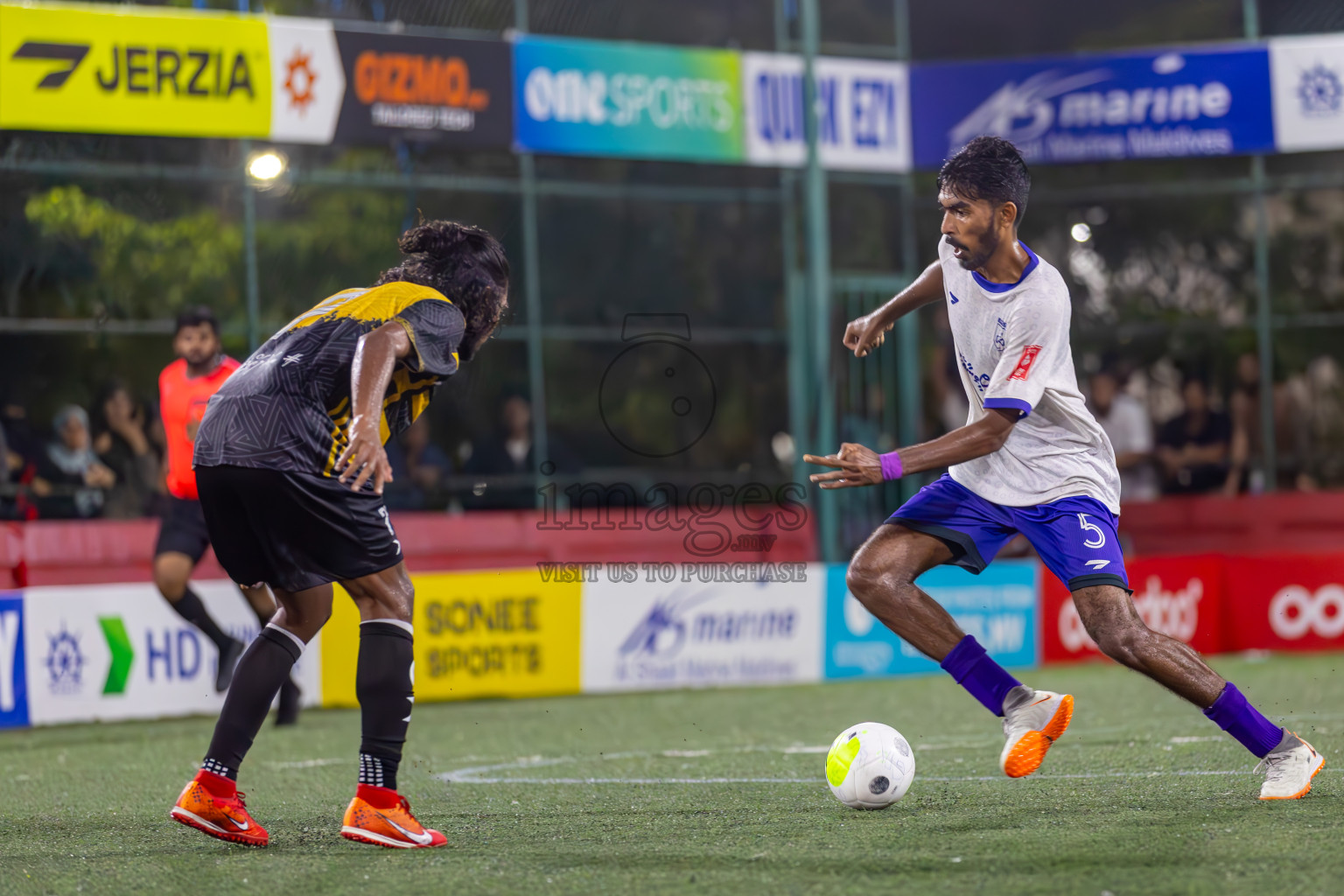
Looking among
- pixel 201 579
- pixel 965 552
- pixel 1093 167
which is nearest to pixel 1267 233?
pixel 1093 167

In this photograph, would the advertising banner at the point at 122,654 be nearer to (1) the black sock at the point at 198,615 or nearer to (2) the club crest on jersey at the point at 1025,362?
(1) the black sock at the point at 198,615

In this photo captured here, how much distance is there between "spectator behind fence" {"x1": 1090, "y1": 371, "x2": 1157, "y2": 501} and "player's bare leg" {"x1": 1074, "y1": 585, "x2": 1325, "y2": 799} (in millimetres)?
10448

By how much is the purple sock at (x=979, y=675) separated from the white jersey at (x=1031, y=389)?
54 centimetres

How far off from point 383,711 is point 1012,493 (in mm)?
2250

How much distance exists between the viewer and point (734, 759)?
7.60 metres

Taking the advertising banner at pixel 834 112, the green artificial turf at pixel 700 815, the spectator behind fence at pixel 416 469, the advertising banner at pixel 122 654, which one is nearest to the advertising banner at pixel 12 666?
the advertising banner at pixel 122 654

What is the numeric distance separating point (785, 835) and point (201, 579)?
770 centimetres

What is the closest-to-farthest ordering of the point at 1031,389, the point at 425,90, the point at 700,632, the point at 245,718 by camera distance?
the point at 245,718, the point at 1031,389, the point at 700,632, the point at 425,90

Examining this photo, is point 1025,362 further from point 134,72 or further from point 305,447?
point 134,72

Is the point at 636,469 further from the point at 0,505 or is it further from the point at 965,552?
the point at 965,552

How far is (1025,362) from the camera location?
5578 mm

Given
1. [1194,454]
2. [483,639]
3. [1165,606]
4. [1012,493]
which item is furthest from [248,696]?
[1194,454]

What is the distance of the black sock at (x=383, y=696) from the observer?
500 centimetres

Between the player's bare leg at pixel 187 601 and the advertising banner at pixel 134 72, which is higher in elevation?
the advertising banner at pixel 134 72
